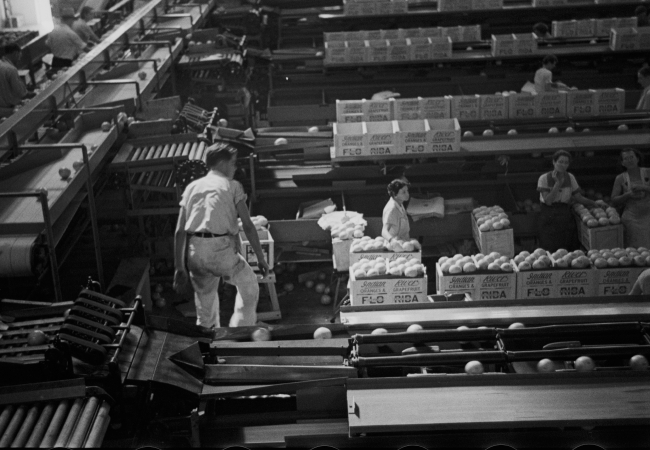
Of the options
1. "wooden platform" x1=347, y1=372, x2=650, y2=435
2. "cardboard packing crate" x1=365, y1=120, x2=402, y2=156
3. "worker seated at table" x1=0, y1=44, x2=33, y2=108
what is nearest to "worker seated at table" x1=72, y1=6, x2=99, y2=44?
"worker seated at table" x1=0, y1=44, x2=33, y2=108

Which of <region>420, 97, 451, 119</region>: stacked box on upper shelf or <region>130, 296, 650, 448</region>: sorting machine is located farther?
<region>420, 97, 451, 119</region>: stacked box on upper shelf

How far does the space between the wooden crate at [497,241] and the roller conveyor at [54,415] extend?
4697mm

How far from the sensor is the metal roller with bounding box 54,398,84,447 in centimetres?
373

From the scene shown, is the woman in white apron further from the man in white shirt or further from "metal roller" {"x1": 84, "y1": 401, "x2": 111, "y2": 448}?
the man in white shirt

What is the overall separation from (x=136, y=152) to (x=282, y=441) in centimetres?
524

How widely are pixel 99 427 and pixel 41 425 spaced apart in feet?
0.89

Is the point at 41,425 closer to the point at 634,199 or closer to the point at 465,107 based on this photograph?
the point at 634,199

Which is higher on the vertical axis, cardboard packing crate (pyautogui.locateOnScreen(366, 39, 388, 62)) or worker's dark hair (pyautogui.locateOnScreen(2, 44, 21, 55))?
worker's dark hair (pyautogui.locateOnScreen(2, 44, 21, 55))

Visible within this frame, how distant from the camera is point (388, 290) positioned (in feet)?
23.2

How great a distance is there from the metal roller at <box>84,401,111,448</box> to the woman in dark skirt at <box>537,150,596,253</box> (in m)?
5.35

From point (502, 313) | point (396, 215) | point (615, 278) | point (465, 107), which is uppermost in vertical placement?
point (465, 107)

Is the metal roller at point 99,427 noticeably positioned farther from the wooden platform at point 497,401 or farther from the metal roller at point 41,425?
the wooden platform at point 497,401

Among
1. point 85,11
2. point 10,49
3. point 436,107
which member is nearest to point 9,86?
point 10,49

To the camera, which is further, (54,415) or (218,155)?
(218,155)
